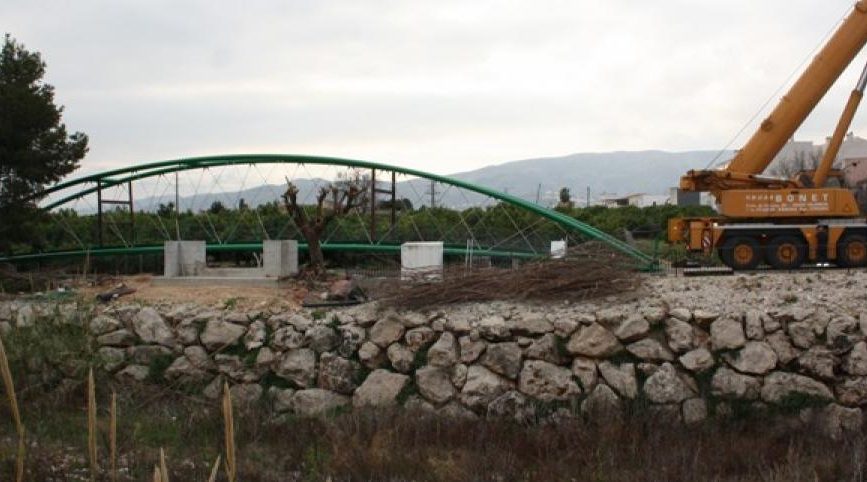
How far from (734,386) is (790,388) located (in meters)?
0.54

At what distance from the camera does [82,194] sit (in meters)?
24.7

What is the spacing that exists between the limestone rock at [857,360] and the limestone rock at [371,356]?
187 inches

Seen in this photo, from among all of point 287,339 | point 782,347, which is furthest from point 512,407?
point 782,347

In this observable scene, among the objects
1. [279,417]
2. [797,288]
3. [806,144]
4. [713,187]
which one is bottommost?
[279,417]

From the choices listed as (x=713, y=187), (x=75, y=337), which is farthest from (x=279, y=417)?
(x=713, y=187)

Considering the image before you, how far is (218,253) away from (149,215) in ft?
20.3

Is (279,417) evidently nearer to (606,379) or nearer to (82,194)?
(606,379)

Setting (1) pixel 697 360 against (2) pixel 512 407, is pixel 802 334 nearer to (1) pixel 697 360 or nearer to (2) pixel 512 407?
(1) pixel 697 360

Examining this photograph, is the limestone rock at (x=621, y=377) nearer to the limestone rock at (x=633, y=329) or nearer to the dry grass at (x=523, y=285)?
the limestone rock at (x=633, y=329)

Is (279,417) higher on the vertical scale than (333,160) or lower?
lower

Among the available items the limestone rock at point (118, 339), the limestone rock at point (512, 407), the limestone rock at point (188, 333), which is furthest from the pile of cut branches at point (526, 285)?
the limestone rock at point (118, 339)

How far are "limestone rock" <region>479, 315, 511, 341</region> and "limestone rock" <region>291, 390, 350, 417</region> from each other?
5.51ft

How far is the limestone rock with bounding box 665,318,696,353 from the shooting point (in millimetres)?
7770

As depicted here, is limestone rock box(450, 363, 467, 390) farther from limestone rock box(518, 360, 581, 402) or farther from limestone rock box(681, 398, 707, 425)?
limestone rock box(681, 398, 707, 425)
